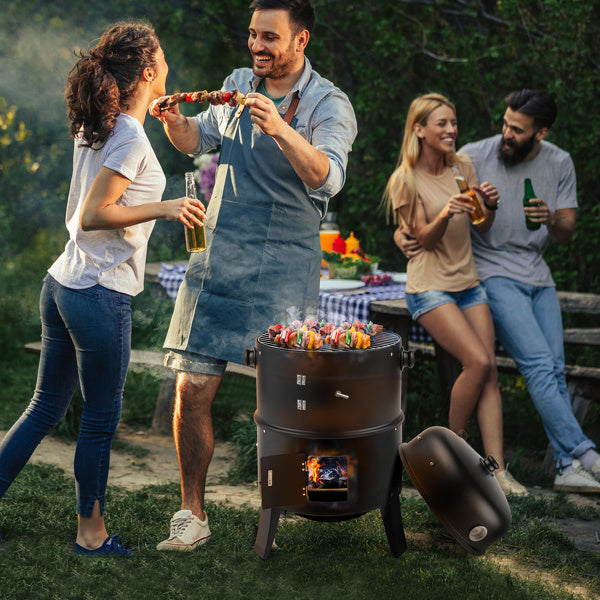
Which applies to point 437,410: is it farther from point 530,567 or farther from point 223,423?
point 530,567

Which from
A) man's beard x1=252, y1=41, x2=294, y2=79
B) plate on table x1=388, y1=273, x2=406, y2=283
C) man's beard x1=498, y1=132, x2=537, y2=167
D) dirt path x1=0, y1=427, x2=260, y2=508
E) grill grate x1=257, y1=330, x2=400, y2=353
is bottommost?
dirt path x1=0, y1=427, x2=260, y2=508

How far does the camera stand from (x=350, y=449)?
3.12 meters

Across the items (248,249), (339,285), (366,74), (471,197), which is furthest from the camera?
(366,74)

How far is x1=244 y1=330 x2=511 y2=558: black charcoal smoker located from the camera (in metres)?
3.06

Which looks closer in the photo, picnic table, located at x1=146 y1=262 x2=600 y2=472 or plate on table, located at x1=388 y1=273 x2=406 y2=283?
picnic table, located at x1=146 y1=262 x2=600 y2=472

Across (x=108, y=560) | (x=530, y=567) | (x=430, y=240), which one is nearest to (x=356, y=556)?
(x=530, y=567)

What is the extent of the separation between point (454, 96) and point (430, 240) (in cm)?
299

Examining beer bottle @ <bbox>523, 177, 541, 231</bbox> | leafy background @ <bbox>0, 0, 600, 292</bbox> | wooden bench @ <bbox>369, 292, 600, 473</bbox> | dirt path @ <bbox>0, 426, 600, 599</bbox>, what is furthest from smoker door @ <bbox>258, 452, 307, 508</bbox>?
leafy background @ <bbox>0, 0, 600, 292</bbox>

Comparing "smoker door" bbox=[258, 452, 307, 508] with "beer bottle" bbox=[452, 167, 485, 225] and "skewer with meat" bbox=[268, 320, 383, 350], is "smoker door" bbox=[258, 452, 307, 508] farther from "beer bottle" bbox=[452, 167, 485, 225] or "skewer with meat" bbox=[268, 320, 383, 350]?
"beer bottle" bbox=[452, 167, 485, 225]

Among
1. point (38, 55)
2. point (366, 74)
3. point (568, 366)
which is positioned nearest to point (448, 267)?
point (568, 366)

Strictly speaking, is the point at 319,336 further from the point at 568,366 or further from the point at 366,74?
the point at 366,74

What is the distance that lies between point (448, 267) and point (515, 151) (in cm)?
81

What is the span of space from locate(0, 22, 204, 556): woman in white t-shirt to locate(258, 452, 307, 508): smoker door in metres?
0.64

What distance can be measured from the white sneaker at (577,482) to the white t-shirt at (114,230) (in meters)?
2.65
